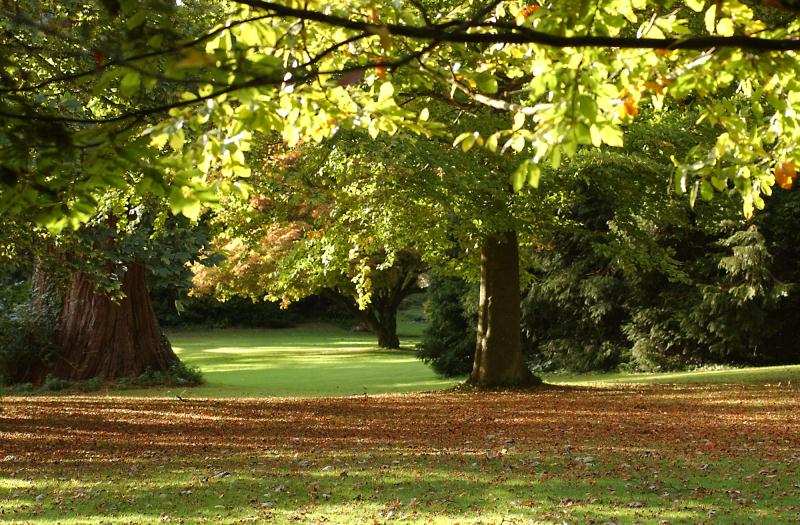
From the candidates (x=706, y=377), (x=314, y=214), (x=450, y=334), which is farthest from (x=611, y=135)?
(x=450, y=334)

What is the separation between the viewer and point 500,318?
1703 centimetres

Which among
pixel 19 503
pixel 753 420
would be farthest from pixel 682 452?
pixel 19 503

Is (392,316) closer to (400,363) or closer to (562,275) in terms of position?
(400,363)

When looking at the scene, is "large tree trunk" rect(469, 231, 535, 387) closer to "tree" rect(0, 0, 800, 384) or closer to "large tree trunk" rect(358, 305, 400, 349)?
"tree" rect(0, 0, 800, 384)

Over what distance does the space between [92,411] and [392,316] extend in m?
25.5

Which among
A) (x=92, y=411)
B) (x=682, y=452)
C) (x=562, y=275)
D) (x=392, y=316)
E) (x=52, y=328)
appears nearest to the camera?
(x=682, y=452)

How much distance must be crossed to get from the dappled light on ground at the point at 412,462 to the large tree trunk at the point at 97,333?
206 inches

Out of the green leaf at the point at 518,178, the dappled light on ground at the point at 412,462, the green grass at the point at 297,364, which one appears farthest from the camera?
the green grass at the point at 297,364

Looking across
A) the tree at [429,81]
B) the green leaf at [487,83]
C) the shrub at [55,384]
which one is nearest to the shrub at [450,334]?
the shrub at [55,384]

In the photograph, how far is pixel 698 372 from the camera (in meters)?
22.0

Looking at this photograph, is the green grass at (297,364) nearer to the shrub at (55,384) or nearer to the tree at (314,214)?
the shrub at (55,384)

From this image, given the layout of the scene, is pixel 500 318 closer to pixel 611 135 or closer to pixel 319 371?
pixel 319 371

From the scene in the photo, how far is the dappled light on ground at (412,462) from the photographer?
268 inches

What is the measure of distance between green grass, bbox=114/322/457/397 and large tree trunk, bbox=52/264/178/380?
1.25 meters
